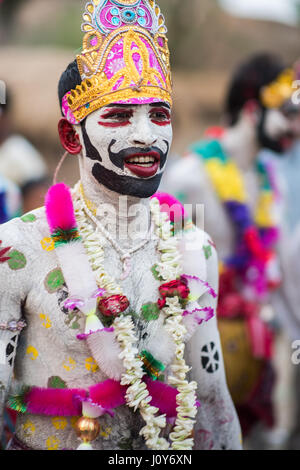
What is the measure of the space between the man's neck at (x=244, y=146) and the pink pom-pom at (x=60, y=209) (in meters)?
2.57

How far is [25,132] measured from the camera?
1237 cm

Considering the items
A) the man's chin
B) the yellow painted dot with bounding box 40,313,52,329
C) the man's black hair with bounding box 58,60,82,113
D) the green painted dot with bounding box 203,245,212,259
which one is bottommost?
the yellow painted dot with bounding box 40,313,52,329

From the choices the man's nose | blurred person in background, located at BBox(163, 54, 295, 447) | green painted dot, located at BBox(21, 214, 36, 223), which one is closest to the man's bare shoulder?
green painted dot, located at BBox(21, 214, 36, 223)

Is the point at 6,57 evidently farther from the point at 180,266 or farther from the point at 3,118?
the point at 180,266

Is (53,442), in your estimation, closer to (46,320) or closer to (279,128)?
(46,320)

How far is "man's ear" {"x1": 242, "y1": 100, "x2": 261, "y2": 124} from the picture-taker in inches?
184

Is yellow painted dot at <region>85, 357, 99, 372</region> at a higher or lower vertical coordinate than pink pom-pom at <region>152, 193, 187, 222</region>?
lower

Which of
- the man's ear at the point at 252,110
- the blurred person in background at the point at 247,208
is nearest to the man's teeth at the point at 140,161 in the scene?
the blurred person in background at the point at 247,208

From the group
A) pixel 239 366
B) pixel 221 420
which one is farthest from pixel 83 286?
pixel 239 366

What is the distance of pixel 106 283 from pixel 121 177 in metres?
0.38

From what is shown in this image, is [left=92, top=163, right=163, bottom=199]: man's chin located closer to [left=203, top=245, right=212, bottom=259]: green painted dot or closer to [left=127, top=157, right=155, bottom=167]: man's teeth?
[left=127, top=157, right=155, bottom=167]: man's teeth

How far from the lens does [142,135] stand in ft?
7.18

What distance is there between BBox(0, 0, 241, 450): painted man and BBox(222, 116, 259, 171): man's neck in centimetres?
244
